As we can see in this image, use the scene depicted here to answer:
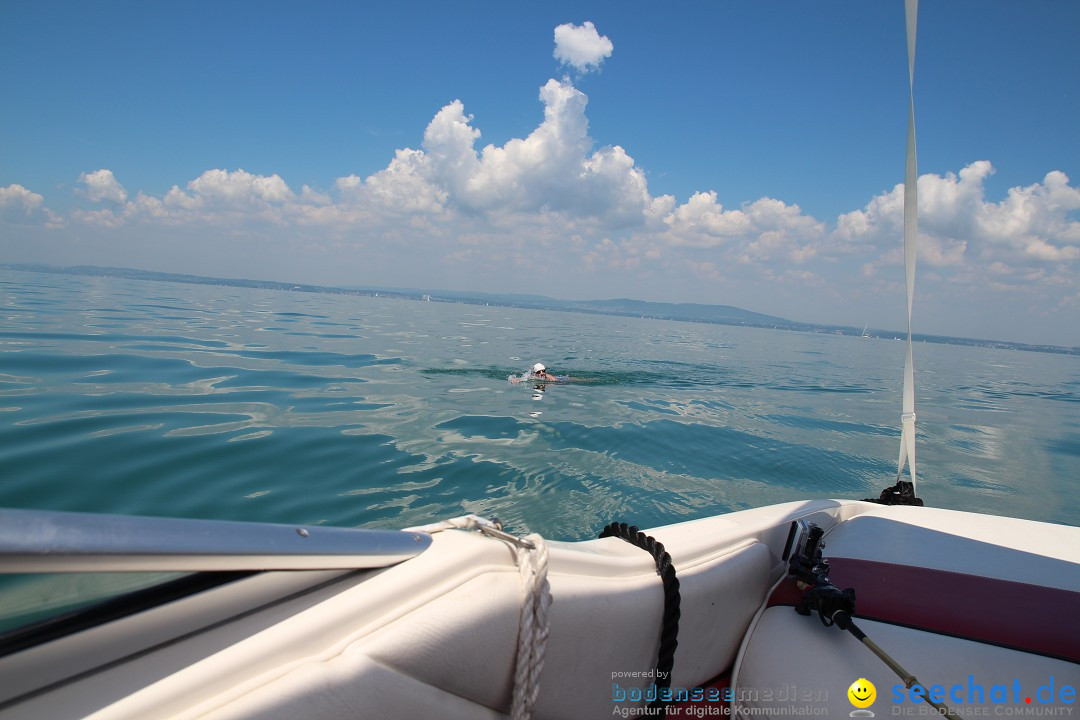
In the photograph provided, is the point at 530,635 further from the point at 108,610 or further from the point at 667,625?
the point at 108,610

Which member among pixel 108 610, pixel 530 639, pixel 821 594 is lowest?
pixel 821 594

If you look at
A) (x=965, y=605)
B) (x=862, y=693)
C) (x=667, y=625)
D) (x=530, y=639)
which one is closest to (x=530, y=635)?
(x=530, y=639)

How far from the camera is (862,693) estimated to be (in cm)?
158

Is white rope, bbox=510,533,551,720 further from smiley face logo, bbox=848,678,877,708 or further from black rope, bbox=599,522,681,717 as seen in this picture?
smiley face logo, bbox=848,678,877,708

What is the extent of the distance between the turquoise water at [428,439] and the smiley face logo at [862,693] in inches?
106

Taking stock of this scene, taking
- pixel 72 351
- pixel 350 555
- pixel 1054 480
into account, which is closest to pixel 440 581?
pixel 350 555

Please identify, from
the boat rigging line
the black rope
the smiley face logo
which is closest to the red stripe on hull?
the boat rigging line

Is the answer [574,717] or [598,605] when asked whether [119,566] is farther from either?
[574,717]

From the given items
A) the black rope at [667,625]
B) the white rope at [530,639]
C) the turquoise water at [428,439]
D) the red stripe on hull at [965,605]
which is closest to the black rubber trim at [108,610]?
the white rope at [530,639]

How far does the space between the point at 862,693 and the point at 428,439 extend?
5137 mm

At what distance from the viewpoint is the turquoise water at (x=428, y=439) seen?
13.9 ft

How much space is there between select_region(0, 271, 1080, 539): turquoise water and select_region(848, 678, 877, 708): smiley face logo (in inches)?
106

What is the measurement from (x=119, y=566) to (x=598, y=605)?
3.53 feet

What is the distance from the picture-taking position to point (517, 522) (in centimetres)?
416
